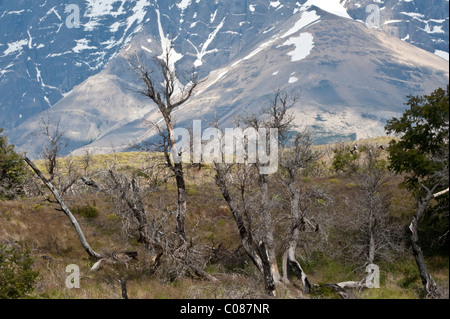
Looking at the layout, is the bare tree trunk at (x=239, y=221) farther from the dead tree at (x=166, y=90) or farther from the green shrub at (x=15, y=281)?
the green shrub at (x=15, y=281)

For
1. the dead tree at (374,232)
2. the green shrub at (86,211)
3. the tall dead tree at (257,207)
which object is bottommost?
the green shrub at (86,211)

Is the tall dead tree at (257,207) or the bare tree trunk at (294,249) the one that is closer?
the tall dead tree at (257,207)

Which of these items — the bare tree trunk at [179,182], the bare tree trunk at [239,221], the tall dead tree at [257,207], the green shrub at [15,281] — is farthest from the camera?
the bare tree trunk at [179,182]

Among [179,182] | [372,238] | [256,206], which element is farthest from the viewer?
[372,238]

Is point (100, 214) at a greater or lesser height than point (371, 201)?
lesser

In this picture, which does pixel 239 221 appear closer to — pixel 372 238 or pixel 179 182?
pixel 179 182

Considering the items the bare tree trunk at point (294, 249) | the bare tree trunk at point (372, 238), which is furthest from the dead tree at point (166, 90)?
the bare tree trunk at point (372, 238)

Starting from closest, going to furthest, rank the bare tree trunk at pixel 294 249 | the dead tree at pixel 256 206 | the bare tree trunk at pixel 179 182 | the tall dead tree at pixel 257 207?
the tall dead tree at pixel 257 207, the dead tree at pixel 256 206, the bare tree trunk at pixel 294 249, the bare tree trunk at pixel 179 182

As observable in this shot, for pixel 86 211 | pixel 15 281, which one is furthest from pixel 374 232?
pixel 86 211
